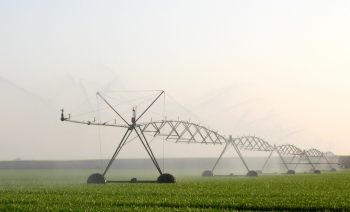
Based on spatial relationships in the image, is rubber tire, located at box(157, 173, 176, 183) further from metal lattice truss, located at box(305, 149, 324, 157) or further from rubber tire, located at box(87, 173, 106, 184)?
metal lattice truss, located at box(305, 149, 324, 157)

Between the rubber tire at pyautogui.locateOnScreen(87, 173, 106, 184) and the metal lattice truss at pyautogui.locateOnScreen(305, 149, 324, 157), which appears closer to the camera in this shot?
the rubber tire at pyautogui.locateOnScreen(87, 173, 106, 184)

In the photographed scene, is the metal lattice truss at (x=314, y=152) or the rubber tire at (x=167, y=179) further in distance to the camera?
the metal lattice truss at (x=314, y=152)

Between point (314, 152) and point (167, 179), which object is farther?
point (314, 152)

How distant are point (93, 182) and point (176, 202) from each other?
88.2ft

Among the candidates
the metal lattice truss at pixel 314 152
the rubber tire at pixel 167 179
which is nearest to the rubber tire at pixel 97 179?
the rubber tire at pixel 167 179

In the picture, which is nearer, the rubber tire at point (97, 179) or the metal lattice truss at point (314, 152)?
the rubber tire at point (97, 179)

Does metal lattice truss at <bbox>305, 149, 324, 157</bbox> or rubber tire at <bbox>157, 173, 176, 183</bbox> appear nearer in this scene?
rubber tire at <bbox>157, 173, 176, 183</bbox>

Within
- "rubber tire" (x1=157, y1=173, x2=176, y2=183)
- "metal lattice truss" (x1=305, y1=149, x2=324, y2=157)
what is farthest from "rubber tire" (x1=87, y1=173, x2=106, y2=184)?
"metal lattice truss" (x1=305, y1=149, x2=324, y2=157)

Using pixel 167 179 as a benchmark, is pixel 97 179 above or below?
above

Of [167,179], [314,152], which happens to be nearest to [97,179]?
[167,179]

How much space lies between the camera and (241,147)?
87.8 metres

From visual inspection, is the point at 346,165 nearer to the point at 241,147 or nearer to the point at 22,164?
the point at 241,147

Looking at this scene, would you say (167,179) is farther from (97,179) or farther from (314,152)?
(314,152)

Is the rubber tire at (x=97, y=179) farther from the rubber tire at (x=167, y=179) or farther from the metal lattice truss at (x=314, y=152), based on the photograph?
the metal lattice truss at (x=314, y=152)
